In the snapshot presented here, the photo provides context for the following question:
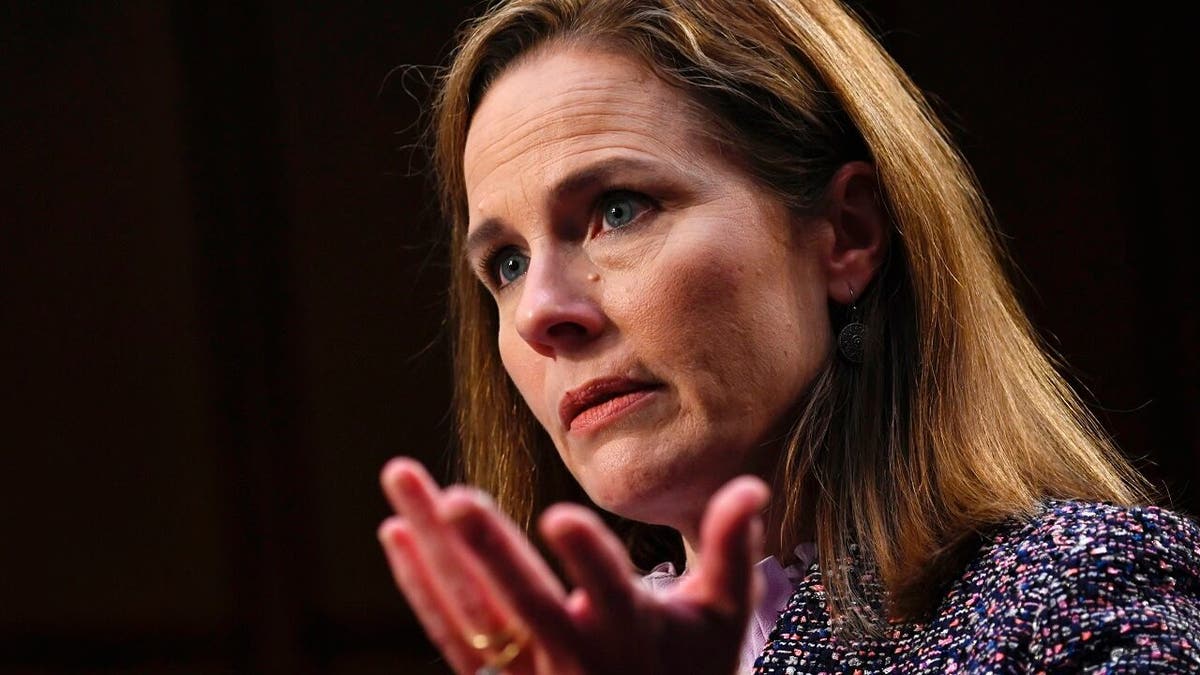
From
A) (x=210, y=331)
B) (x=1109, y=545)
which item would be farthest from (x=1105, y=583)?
(x=210, y=331)

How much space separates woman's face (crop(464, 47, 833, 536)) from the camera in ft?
4.84


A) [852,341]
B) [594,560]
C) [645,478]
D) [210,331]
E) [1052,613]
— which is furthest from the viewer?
[210,331]

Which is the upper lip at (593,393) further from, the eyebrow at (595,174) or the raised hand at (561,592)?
the raised hand at (561,592)

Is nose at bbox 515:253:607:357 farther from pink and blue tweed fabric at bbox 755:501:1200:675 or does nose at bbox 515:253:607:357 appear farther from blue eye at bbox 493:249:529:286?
pink and blue tweed fabric at bbox 755:501:1200:675

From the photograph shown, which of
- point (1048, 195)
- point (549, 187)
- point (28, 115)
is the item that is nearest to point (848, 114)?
point (549, 187)

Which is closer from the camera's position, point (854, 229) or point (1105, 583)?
point (1105, 583)

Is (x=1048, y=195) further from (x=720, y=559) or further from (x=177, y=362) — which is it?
(x=720, y=559)

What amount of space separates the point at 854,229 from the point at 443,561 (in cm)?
83

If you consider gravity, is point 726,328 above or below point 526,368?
below

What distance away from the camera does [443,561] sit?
945mm

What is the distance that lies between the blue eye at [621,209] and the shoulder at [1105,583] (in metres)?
0.48

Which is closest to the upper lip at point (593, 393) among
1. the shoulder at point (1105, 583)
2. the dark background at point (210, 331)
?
the shoulder at point (1105, 583)

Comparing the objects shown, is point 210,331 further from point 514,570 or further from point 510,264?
point 514,570

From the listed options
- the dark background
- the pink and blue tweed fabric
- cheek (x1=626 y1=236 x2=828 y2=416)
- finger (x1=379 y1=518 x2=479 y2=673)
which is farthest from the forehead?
the dark background
